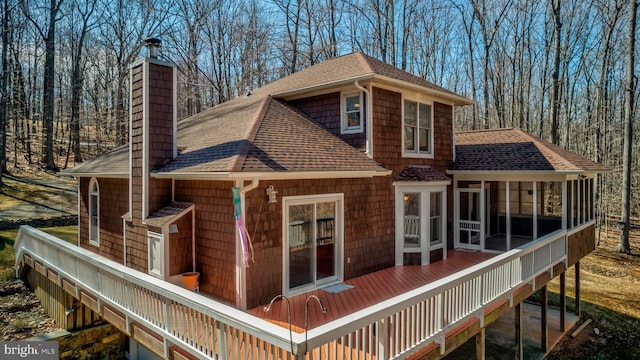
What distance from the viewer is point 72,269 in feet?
25.7

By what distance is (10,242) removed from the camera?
1324 centimetres

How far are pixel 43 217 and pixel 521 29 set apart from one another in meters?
28.7

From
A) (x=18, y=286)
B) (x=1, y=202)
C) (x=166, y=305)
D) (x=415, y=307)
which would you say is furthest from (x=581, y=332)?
(x=1, y=202)

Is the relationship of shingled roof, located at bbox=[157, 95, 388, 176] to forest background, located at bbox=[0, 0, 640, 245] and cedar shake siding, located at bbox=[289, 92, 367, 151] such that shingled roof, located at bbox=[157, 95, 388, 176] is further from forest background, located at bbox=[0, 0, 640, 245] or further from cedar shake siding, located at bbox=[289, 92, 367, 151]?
forest background, located at bbox=[0, 0, 640, 245]

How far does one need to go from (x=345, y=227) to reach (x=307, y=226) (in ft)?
3.58

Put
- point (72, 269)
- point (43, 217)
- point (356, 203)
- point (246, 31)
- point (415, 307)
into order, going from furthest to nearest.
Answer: point (246, 31) < point (43, 217) < point (356, 203) < point (72, 269) < point (415, 307)

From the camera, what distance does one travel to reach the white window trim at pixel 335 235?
6867 millimetres

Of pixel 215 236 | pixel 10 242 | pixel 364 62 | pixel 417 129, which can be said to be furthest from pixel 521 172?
pixel 10 242

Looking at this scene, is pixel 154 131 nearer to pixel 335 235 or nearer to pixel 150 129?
pixel 150 129

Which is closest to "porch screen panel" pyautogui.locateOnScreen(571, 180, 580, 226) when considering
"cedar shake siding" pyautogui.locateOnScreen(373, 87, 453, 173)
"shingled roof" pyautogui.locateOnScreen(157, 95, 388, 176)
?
"cedar shake siding" pyautogui.locateOnScreen(373, 87, 453, 173)

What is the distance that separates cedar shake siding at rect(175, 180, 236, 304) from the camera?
21.0 ft

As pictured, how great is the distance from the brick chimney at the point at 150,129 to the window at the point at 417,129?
18.9 ft

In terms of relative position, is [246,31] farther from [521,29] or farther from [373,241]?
[373,241]

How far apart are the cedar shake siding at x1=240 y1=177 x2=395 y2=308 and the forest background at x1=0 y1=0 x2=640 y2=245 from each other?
15113 mm
